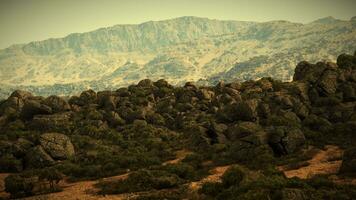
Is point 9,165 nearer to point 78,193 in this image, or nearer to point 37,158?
point 37,158

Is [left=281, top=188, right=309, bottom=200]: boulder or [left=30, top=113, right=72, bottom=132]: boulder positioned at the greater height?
[left=281, top=188, right=309, bottom=200]: boulder

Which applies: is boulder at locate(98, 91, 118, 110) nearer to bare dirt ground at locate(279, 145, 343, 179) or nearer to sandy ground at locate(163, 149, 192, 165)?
sandy ground at locate(163, 149, 192, 165)

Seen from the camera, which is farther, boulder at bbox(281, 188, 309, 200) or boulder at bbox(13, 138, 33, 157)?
boulder at bbox(13, 138, 33, 157)

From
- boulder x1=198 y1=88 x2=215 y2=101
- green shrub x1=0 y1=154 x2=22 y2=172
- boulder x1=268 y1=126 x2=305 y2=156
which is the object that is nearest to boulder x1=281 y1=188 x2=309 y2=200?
boulder x1=268 y1=126 x2=305 y2=156

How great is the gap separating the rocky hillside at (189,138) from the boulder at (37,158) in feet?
0.32

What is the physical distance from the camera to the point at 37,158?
116 feet

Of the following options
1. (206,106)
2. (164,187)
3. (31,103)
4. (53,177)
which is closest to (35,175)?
(53,177)

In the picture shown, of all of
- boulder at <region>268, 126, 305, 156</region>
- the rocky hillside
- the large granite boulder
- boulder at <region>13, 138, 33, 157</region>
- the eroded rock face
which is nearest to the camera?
the rocky hillside

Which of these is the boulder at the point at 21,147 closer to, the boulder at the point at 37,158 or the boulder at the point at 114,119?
the boulder at the point at 37,158

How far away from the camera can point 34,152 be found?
36188 millimetres

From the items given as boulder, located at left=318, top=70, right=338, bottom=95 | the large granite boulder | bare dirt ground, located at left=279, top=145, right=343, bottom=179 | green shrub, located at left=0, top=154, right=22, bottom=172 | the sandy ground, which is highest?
the large granite boulder

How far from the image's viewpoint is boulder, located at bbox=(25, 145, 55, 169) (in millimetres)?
35344

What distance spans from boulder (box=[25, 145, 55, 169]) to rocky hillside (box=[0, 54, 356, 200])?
10cm

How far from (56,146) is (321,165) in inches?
1010
